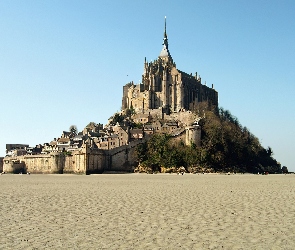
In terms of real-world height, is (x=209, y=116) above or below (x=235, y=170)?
above

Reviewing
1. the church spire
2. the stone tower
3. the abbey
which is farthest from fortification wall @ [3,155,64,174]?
the church spire

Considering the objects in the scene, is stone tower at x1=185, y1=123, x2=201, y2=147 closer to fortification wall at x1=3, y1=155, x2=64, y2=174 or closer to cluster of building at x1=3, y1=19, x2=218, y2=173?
cluster of building at x1=3, y1=19, x2=218, y2=173

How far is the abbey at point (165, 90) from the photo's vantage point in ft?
310

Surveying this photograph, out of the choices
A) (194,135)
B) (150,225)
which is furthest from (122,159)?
(150,225)

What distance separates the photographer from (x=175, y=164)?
62.9 meters

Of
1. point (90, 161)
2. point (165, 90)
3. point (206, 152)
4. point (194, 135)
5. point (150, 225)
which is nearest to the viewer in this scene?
point (150, 225)

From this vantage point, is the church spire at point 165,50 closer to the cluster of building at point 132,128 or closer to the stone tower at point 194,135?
the cluster of building at point 132,128

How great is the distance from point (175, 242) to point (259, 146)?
249ft

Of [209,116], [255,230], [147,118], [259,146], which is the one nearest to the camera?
[255,230]

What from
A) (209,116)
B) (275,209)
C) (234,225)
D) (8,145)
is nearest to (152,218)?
(234,225)

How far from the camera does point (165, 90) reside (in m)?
96.1

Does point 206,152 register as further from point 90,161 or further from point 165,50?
point 165,50

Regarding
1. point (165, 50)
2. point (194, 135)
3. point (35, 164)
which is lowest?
point (35, 164)

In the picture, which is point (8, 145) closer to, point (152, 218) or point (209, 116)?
point (209, 116)
